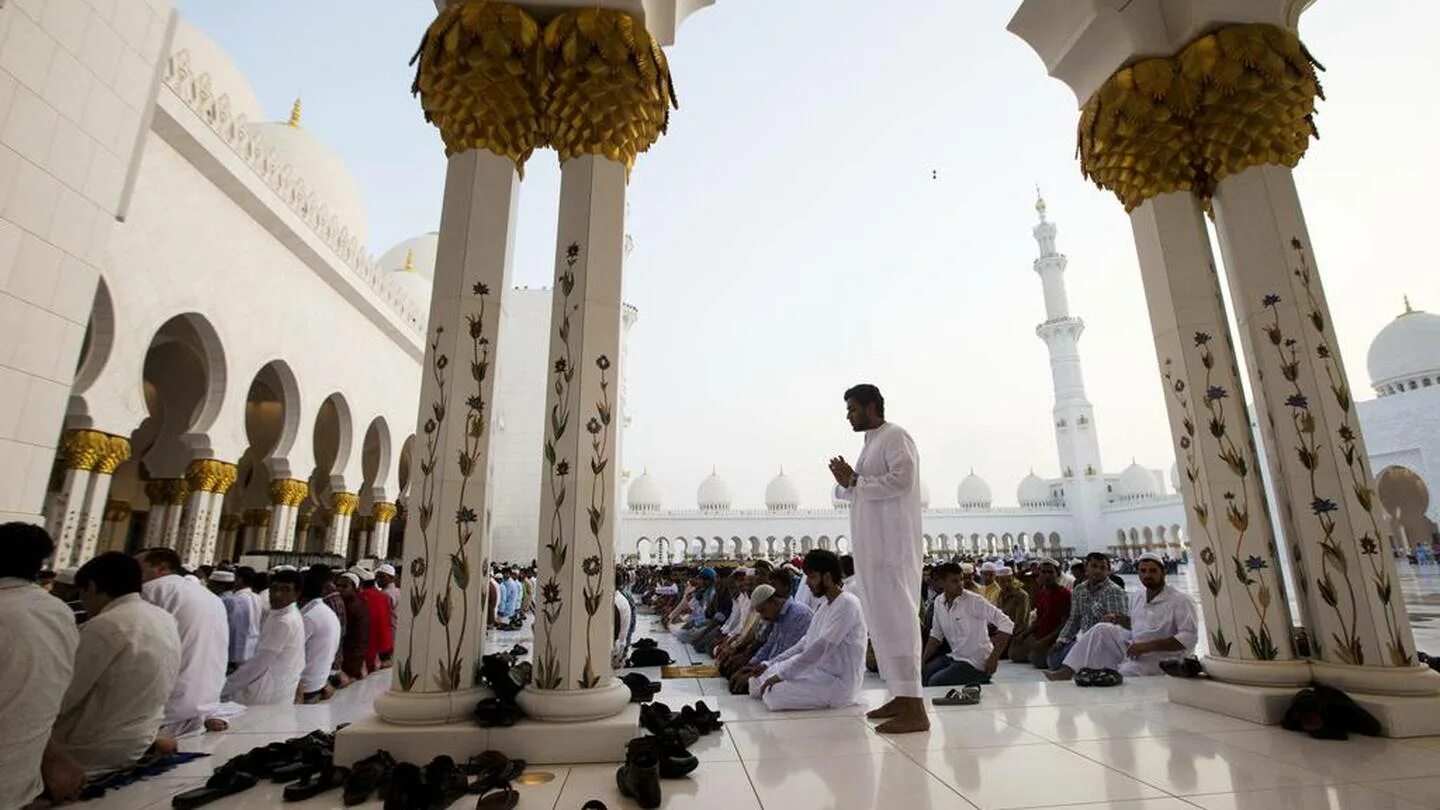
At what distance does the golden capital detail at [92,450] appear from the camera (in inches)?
274

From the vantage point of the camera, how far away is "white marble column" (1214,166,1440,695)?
2893mm

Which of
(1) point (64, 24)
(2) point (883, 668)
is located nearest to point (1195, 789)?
(2) point (883, 668)

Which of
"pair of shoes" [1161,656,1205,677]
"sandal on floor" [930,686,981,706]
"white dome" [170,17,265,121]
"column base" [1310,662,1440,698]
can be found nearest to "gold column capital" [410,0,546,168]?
"sandal on floor" [930,686,981,706]

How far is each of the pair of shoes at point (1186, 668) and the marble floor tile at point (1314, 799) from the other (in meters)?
1.17

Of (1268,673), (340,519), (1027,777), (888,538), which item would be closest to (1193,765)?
(1027,777)

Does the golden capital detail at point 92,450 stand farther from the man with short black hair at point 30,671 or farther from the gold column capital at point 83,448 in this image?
the man with short black hair at point 30,671

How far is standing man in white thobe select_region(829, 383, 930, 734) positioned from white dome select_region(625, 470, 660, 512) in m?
30.6

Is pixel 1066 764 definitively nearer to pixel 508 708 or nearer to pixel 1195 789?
pixel 1195 789

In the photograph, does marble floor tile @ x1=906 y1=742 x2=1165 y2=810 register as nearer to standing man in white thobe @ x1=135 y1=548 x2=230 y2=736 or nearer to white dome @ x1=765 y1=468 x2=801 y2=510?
standing man in white thobe @ x1=135 y1=548 x2=230 y2=736

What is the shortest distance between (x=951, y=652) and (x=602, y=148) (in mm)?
3907

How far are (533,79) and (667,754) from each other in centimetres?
292

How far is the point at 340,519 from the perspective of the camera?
1266 cm

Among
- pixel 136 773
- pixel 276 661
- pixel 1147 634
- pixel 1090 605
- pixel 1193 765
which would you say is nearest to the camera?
pixel 1193 765

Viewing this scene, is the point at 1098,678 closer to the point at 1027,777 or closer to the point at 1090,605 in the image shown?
the point at 1090,605
